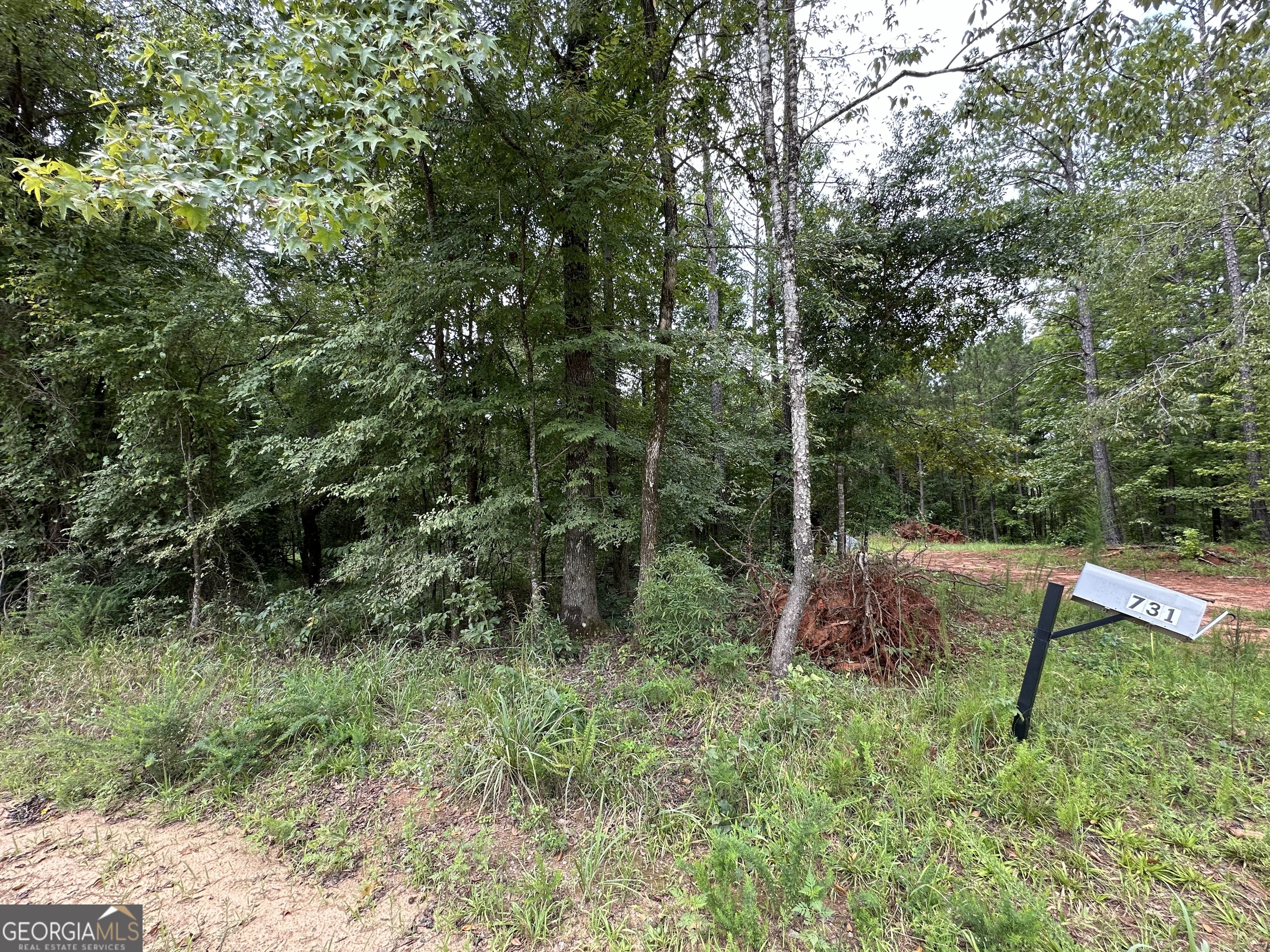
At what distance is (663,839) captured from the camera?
2150 mm

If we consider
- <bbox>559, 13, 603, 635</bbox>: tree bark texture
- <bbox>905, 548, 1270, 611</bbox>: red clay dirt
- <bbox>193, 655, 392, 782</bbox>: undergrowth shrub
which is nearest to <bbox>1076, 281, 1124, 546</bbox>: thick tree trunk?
<bbox>905, 548, 1270, 611</bbox>: red clay dirt

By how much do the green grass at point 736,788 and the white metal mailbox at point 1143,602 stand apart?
0.80 m

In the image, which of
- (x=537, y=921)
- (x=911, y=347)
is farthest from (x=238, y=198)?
(x=911, y=347)

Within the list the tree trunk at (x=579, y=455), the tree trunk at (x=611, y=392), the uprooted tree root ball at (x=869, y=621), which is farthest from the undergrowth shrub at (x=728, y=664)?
the tree trunk at (x=579, y=455)

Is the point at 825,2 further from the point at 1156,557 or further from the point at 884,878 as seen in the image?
the point at 1156,557

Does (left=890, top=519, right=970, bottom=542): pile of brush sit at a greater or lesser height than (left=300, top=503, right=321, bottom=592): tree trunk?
lesser

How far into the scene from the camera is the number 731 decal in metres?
1.98

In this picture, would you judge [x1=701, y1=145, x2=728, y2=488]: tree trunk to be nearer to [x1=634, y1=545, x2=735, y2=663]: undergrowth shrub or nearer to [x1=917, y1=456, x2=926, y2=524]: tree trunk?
[x1=634, y1=545, x2=735, y2=663]: undergrowth shrub

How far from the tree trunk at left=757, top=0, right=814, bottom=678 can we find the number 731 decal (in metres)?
1.74

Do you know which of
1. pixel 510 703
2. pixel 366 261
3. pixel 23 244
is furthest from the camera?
pixel 366 261

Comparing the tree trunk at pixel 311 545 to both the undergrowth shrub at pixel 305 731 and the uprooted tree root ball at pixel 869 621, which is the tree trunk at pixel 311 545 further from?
the uprooted tree root ball at pixel 869 621

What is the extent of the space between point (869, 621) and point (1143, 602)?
6.05ft

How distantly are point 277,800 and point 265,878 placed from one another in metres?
0.52

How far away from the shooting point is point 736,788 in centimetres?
234
